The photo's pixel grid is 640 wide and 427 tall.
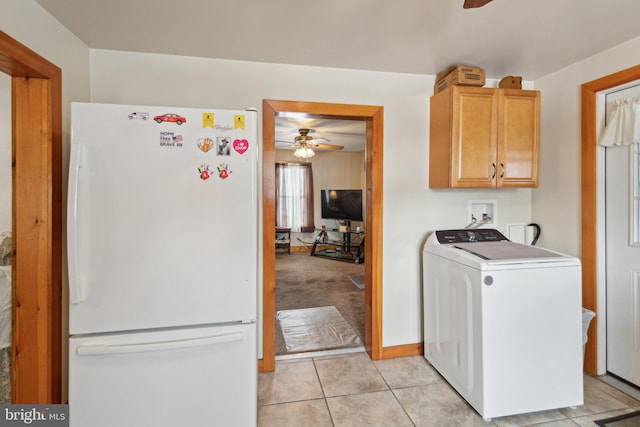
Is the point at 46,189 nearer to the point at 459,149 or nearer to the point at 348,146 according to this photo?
the point at 459,149

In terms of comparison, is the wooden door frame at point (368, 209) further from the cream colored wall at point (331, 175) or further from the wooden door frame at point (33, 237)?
the cream colored wall at point (331, 175)

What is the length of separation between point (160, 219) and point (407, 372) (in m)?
1.99

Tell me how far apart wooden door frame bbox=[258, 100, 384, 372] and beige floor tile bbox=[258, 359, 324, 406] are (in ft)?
0.31

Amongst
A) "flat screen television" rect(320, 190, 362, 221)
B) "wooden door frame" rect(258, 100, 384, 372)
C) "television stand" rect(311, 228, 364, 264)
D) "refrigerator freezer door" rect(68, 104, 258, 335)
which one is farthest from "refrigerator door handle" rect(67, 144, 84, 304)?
"flat screen television" rect(320, 190, 362, 221)

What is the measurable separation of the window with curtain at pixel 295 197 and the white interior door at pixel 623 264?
5392 millimetres

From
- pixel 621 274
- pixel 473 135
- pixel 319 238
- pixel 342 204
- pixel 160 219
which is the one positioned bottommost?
pixel 319 238

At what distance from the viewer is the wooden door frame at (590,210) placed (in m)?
2.05

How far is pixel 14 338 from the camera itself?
59.1 inches

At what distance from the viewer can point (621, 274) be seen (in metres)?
1.98

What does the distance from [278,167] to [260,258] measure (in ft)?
15.9

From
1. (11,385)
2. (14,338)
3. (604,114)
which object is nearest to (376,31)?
(604,114)

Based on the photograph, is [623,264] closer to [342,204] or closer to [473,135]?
[473,135]

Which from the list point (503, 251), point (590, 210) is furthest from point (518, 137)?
point (503, 251)

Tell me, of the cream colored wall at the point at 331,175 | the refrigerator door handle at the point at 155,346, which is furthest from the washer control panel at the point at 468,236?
the cream colored wall at the point at 331,175
